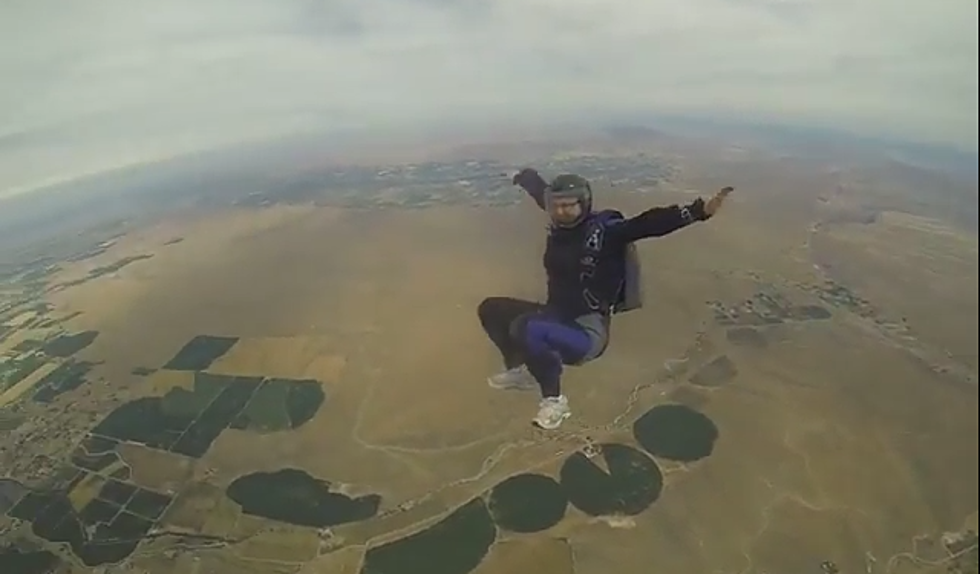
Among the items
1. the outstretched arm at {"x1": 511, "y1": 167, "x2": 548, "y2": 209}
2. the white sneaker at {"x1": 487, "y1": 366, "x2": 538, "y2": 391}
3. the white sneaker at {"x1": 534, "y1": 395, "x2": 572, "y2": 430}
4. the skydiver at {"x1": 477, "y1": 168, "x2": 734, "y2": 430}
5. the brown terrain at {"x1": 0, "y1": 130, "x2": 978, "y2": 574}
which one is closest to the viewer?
the skydiver at {"x1": 477, "y1": 168, "x2": 734, "y2": 430}

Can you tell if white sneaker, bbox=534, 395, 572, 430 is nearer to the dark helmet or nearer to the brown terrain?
the dark helmet

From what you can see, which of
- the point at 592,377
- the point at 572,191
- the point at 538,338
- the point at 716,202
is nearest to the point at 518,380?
the point at 538,338

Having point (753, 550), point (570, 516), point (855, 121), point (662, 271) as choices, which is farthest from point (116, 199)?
point (753, 550)

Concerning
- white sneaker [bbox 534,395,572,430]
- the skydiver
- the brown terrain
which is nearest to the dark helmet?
the skydiver

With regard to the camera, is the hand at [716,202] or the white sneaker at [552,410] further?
the white sneaker at [552,410]

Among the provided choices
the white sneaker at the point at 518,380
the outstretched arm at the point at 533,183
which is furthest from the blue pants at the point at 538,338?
the outstretched arm at the point at 533,183

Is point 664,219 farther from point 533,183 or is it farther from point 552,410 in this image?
point 552,410

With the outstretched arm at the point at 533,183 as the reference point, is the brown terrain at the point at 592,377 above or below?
below

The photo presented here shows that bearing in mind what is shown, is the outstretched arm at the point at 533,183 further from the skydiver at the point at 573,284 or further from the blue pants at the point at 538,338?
the blue pants at the point at 538,338

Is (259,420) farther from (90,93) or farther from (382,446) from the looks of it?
(90,93)
